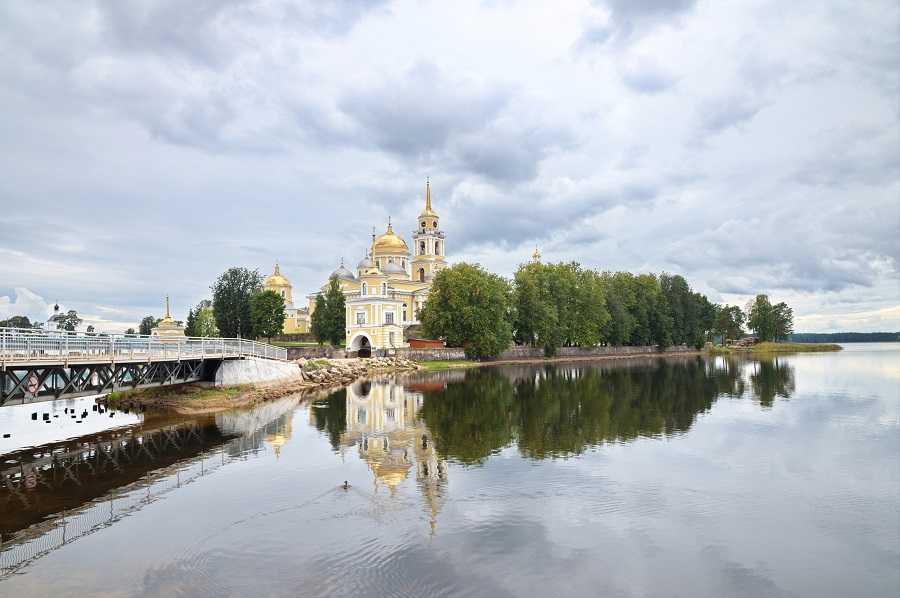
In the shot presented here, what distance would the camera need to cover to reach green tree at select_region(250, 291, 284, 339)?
10381cm

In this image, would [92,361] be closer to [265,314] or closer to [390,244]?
[265,314]

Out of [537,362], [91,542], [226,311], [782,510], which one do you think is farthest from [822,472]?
[226,311]

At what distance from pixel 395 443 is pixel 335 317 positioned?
3086 inches

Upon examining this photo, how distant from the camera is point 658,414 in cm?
4012

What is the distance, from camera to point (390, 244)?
411ft

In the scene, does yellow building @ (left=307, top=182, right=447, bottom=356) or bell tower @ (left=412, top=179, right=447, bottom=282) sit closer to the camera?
yellow building @ (left=307, top=182, right=447, bottom=356)

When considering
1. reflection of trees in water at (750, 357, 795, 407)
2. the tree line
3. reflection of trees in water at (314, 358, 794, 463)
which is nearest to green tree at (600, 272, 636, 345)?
the tree line

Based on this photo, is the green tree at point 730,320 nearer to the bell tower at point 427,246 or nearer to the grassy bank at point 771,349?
the grassy bank at point 771,349

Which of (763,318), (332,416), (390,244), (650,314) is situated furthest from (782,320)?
(332,416)

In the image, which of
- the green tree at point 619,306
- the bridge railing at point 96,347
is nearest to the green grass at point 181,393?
the bridge railing at point 96,347

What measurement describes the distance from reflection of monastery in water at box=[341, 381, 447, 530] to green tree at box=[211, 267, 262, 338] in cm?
5967

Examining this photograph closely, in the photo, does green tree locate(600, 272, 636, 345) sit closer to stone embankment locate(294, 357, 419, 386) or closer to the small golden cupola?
the small golden cupola

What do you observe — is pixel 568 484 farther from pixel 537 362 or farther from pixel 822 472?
pixel 537 362

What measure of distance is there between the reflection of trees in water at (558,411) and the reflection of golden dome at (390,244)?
5929 centimetres
